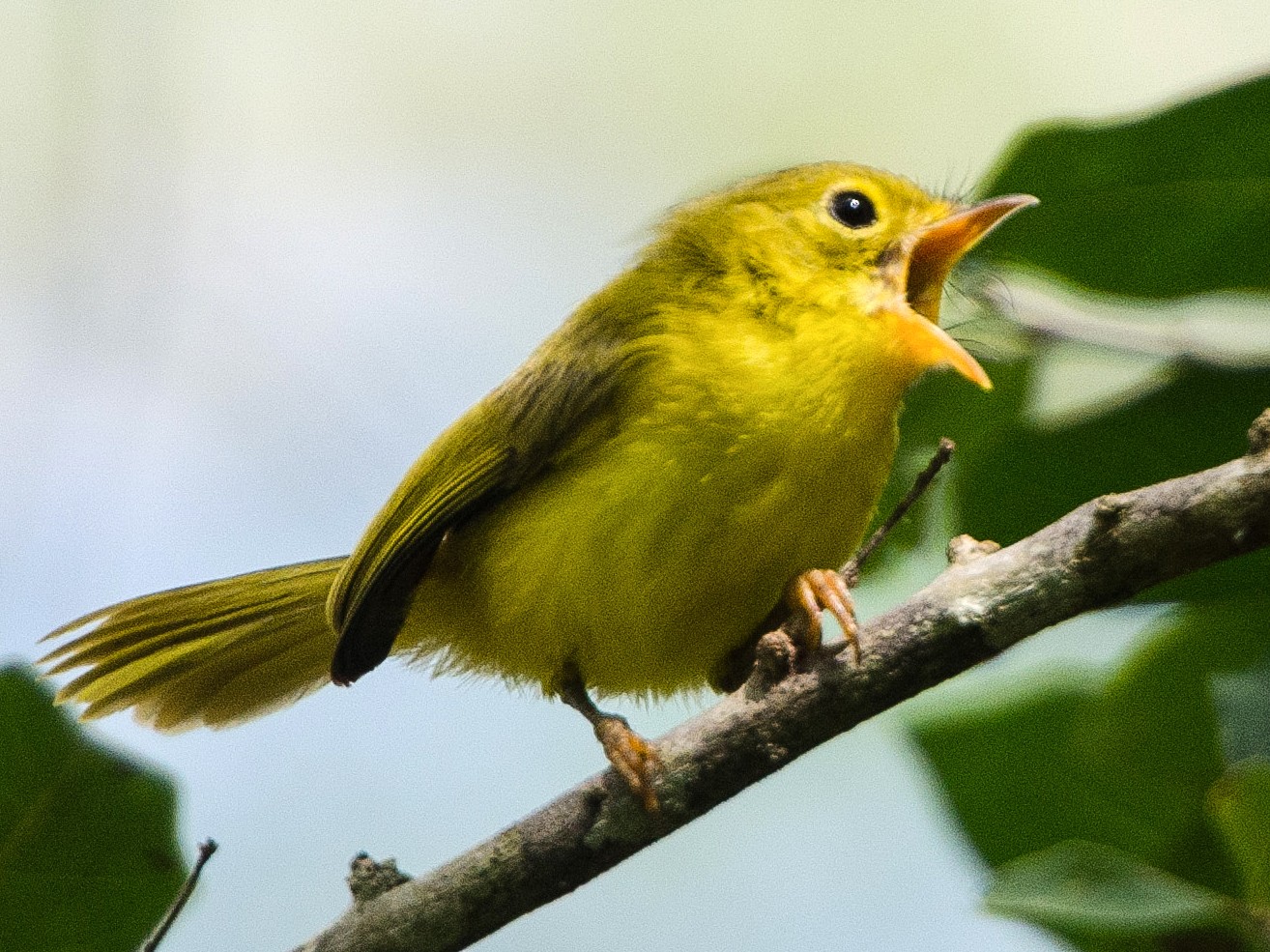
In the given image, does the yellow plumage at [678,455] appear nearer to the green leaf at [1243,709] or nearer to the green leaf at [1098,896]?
the green leaf at [1243,709]

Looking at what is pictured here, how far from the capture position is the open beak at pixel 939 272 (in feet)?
8.89

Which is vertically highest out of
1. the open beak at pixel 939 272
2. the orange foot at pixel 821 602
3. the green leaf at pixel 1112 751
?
the open beak at pixel 939 272

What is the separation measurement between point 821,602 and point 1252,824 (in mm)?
817

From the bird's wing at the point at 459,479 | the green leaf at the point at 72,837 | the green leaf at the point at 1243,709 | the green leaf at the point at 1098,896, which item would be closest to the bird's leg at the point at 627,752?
the bird's wing at the point at 459,479

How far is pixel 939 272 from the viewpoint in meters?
3.15

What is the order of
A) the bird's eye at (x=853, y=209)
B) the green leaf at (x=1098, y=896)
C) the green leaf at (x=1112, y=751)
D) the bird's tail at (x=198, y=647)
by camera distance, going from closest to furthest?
the green leaf at (x=1098, y=896), the green leaf at (x=1112, y=751), the bird's eye at (x=853, y=209), the bird's tail at (x=198, y=647)

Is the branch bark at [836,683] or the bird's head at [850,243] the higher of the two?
the bird's head at [850,243]

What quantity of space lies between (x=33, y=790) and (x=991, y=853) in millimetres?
1613

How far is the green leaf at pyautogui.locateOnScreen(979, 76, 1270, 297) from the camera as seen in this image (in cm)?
258

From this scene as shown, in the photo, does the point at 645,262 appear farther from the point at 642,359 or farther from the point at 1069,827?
the point at 1069,827

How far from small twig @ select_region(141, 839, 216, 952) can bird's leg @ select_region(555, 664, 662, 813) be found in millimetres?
636

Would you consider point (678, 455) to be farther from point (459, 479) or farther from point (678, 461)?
point (459, 479)

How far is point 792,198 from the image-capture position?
10.6 ft

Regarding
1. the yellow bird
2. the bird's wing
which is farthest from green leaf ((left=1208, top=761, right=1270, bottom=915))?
the bird's wing
